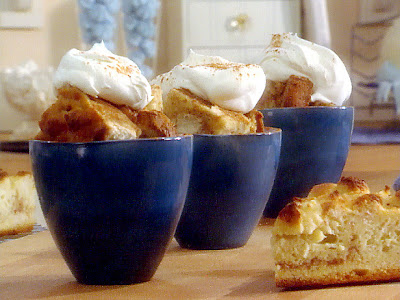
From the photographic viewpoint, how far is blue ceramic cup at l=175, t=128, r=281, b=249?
74cm

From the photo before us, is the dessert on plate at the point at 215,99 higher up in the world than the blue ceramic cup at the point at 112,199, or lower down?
higher up

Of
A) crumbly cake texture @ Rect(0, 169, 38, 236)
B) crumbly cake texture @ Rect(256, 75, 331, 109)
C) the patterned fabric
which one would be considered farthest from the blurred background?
crumbly cake texture @ Rect(256, 75, 331, 109)

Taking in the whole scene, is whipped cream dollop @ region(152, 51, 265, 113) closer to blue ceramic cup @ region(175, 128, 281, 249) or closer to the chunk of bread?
blue ceramic cup @ region(175, 128, 281, 249)

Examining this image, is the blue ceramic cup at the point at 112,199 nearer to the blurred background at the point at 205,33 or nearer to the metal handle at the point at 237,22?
the blurred background at the point at 205,33

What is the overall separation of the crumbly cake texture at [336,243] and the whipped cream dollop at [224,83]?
163 millimetres

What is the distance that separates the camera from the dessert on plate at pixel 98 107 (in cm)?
59

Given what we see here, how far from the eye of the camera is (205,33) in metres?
2.92

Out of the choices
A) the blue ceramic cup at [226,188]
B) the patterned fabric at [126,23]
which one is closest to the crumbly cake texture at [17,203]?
the blue ceramic cup at [226,188]

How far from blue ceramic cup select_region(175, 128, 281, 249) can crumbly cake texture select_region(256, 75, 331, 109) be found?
161mm

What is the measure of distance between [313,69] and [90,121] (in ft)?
1.47

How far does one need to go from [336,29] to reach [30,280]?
3.08 meters

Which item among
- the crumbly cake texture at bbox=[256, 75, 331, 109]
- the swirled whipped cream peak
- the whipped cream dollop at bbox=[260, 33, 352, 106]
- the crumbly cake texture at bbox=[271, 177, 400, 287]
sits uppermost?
the swirled whipped cream peak

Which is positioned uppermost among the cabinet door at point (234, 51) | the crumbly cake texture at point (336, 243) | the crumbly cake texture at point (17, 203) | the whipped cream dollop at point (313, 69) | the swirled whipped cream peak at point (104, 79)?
the swirled whipped cream peak at point (104, 79)

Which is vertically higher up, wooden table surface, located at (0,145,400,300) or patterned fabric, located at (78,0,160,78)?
patterned fabric, located at (78,0,160,78)
